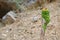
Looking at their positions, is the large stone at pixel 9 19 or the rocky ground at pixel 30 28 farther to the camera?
the large stone at pixel 9 19

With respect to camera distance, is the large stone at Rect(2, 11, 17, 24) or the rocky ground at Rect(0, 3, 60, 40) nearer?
the rocky ground at Rect(0, 3, 60, 40)

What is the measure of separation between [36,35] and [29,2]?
1281 mm

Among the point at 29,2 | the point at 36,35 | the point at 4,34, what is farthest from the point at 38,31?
the point at 29,2

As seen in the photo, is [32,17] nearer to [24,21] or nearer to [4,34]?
[24,21]

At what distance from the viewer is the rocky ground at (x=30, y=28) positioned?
277 cm

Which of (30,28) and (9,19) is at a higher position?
(9,19)

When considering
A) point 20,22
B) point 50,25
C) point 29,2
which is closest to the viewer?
point 50,25

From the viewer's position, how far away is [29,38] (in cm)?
275

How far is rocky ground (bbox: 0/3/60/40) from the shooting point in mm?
2770

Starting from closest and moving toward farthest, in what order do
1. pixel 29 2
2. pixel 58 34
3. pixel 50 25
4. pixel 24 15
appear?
pixel 58 34
pixel 50 25
pixel 24 15
pixel 29 2

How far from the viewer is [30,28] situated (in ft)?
9.82

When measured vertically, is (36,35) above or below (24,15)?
below

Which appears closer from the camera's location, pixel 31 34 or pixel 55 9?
pixel 31 34

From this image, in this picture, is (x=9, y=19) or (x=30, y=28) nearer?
(x=30, y=28)
